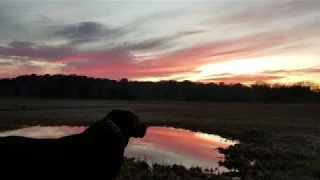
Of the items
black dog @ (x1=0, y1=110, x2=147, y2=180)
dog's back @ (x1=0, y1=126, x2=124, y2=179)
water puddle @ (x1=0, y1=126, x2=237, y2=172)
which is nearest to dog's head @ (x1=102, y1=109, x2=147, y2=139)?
black dog @ (x1=0, y1=110, x2=147, y2=180)

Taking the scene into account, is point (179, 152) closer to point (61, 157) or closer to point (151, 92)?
point (61, 157)

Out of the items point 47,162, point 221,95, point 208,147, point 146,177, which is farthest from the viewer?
point 221,95

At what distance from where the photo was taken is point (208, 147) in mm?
19641

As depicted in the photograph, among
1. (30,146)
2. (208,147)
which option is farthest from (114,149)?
(208,147)

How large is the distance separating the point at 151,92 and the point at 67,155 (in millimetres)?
157702

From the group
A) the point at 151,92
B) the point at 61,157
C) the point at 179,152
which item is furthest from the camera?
the point at 151,92

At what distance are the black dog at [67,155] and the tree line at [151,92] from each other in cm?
12399

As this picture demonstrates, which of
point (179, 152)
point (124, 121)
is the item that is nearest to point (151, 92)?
point (179, 152)

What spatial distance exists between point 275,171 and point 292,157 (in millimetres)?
3288

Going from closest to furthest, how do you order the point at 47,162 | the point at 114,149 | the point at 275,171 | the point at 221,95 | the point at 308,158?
the point at 47,162
the point at 114,149
the point at 275,171
the point at 308,158
the point at 221,95

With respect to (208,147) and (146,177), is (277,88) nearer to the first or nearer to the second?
(208,147)

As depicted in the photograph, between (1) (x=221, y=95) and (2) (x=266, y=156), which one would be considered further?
(1) (x=221, y=95)

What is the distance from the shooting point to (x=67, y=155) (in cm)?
657

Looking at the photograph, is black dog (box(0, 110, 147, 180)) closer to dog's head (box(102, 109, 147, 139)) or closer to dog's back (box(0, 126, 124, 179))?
dog's back (box(0, 126, 124, 179))
